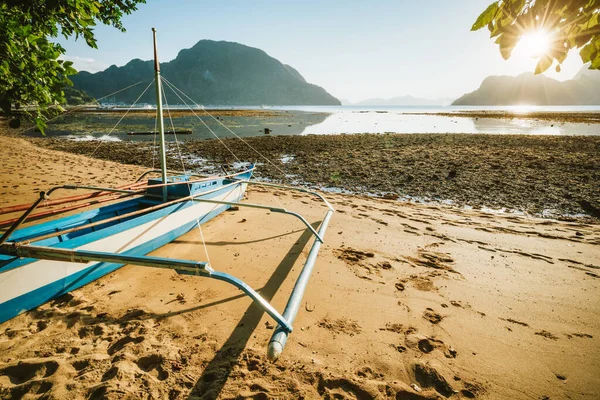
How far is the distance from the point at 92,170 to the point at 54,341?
453 inches

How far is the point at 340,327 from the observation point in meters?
3.31

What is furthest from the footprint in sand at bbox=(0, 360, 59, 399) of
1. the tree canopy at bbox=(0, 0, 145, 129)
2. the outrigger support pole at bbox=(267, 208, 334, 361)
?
the tree canopy at bbox=(0, 0, 145, 129)

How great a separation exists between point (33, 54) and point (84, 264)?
3.16m

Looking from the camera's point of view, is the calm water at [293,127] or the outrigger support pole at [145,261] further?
the calm water at [293,127]

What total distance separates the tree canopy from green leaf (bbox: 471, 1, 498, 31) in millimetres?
5246

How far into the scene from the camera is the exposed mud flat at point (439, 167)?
918 centimetres

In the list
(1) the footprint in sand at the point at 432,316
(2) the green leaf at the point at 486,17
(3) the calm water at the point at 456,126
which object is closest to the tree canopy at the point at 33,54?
(2) the green leaf at the point at 486,17

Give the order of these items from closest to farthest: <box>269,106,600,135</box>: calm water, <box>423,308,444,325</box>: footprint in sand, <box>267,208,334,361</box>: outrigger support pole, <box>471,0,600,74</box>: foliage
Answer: <box>471,0,600,74</box>: foliage, <box>267,208,334,361</box>: outrigger support pole, <box>423,308,444,325</box>: footprint in sand, <box>269,106,600,135</box>: calm water

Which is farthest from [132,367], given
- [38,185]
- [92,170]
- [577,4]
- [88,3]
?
[92,170]

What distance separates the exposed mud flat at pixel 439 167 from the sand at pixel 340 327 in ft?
13.1

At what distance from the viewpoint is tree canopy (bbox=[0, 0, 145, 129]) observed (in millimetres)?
3572

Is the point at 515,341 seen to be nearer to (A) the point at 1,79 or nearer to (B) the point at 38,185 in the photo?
(A) the point at 1,79

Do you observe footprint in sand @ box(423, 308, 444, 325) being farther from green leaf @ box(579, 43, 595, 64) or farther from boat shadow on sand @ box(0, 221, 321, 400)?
green leaf @ box(579, 43, 595, 64)

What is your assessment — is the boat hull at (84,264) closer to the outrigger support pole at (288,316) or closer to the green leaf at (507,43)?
the outrigger support pole at (288,316)
